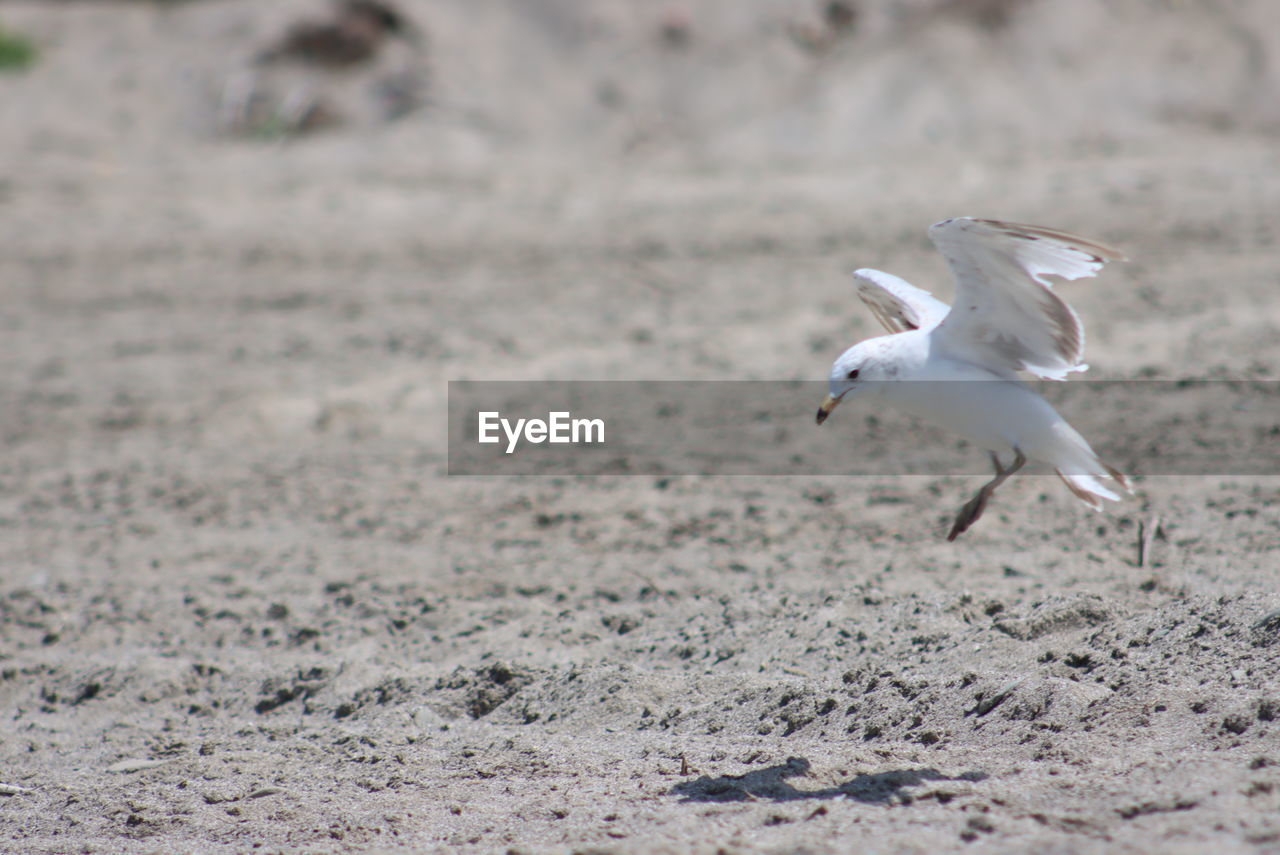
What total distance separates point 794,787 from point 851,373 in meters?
1.42

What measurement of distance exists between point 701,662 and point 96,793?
6.49ft

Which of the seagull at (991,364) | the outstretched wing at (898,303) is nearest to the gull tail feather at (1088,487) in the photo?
the seagull at (991,364)

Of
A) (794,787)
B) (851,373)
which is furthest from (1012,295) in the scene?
(794,787)

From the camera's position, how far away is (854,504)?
18.6ft

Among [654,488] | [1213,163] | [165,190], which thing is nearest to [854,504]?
[654,488]

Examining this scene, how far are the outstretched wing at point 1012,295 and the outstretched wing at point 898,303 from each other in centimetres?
28

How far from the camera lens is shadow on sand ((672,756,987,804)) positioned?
3.39m

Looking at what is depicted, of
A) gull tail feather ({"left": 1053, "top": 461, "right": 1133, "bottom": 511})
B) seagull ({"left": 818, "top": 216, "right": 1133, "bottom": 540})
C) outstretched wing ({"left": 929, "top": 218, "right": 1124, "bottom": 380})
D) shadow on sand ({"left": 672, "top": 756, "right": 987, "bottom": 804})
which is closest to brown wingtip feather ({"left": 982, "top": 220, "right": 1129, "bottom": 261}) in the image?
outstretched wing ({"left": 929, "top": 218, "right": 1124, "bottom": 380})

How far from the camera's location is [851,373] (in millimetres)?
4270

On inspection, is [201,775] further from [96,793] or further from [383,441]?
[383,441]

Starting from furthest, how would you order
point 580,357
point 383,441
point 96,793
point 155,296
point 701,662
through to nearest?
1. point 155,296
2. point 580,357
3. point 383,441
4. point 701,662
5. point 96,793

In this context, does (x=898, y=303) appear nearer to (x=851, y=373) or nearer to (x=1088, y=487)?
(x=851, y=373)

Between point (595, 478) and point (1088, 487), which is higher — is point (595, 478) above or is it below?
below

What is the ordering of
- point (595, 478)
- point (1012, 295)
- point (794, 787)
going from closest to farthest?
1. point (794, 787)
2. point (1012, 295)
3. point (595, 478)
